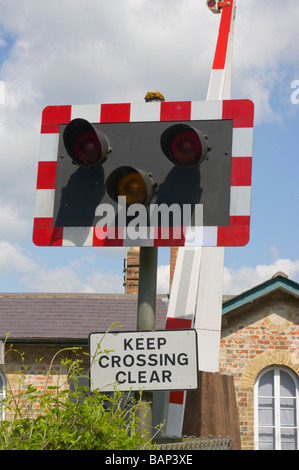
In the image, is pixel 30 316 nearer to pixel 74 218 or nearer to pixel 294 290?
pixel 294 290

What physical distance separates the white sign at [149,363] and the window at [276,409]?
10131 mm

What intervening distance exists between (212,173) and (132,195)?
1.55ft

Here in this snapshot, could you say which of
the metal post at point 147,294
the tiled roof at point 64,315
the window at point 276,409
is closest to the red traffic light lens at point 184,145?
the metal post at point 147,294

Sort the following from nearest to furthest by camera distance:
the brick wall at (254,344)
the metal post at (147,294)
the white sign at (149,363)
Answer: the white sign at (149,363) → the metal post at (147,294) → the brick wall at (254,344)

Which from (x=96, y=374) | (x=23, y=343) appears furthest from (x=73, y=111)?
(x=23, y=343)

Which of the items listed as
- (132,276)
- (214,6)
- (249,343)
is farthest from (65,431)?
(132,276)

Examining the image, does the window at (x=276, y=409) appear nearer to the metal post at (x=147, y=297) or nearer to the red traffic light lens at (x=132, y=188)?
the metal post at (x=147, y=297)

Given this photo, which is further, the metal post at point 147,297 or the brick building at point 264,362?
the brick building at point 264,362

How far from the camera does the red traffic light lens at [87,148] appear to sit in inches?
135

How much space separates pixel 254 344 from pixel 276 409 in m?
1.45

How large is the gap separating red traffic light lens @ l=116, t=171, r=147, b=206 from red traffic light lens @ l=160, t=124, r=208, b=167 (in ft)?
0.76

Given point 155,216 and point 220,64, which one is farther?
point 220,64

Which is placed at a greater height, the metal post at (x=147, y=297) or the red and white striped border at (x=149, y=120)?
the red and white striped border at (x=149, y=120)

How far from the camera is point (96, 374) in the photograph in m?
3.27
